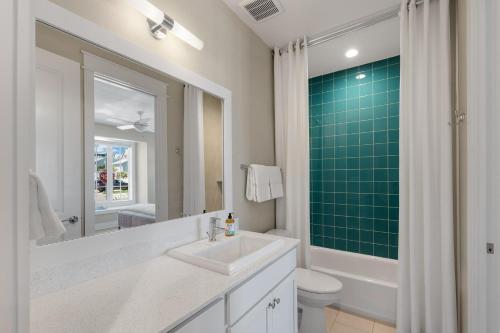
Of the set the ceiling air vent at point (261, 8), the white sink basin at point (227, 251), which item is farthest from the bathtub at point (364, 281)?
the ceiling air vent at point (261, 8)

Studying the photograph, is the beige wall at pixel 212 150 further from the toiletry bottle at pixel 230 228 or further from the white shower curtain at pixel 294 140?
the white shower curtain at pixel 294 140

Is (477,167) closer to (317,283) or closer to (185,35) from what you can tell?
(317,283)

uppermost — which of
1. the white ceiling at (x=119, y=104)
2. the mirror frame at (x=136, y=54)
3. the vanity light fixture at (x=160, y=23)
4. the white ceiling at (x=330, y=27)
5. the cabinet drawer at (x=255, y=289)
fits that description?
the white ceiling at (x=330, y=27)

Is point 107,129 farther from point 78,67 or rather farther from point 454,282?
point 454,282

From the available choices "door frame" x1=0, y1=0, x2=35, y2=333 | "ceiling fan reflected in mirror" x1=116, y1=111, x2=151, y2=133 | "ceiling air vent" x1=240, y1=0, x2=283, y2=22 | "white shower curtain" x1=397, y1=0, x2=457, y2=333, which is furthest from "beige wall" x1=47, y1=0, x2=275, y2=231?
"white shower curtain" x1=397, y1=0, x2=457, y2=333

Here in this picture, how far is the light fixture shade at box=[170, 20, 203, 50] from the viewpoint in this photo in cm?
128

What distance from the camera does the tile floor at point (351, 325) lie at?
1.93 m

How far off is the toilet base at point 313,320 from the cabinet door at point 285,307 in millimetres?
262

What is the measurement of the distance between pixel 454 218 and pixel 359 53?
5.79 ft

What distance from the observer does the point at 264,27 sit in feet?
6.74

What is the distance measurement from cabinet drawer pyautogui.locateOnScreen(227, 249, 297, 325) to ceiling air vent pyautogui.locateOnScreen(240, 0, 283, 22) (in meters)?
Answer: 1.76

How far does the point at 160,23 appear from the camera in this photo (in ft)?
3.96

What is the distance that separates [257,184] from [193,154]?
615 mm

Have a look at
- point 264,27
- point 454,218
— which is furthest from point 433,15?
point 454,218
